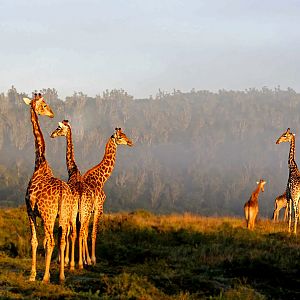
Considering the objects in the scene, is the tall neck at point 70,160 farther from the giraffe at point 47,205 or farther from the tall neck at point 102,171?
the giraffe at point 47,205

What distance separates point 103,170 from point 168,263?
400 centimetres

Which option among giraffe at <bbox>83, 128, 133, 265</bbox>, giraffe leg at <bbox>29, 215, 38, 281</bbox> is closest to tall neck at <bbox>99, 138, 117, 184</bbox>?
giraffe at <bbox>83, 128, 133, 265</bbox>

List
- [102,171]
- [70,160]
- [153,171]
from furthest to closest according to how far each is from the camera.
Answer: [153,171] → [102,171] → [70,160]

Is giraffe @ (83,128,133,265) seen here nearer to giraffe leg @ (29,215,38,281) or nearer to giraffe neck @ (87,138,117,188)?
giraffe neck @ (87,138,117,188)

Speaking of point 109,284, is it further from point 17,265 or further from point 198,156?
point 198,156

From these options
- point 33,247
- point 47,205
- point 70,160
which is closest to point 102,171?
point 70,160

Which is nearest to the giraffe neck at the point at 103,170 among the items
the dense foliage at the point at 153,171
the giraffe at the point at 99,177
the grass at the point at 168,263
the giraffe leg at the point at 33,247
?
the giraffe at the point at 99,177

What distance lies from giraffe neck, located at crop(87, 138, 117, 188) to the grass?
272 cm

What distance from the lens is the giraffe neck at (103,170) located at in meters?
16.2

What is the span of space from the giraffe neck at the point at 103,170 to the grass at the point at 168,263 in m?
2.72

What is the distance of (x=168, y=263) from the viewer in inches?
606

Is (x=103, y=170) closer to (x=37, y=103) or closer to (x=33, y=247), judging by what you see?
(x=37, y=103)

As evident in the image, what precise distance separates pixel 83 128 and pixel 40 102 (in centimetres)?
18246

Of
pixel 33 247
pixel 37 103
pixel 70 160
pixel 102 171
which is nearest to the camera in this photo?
pixel 33 247
